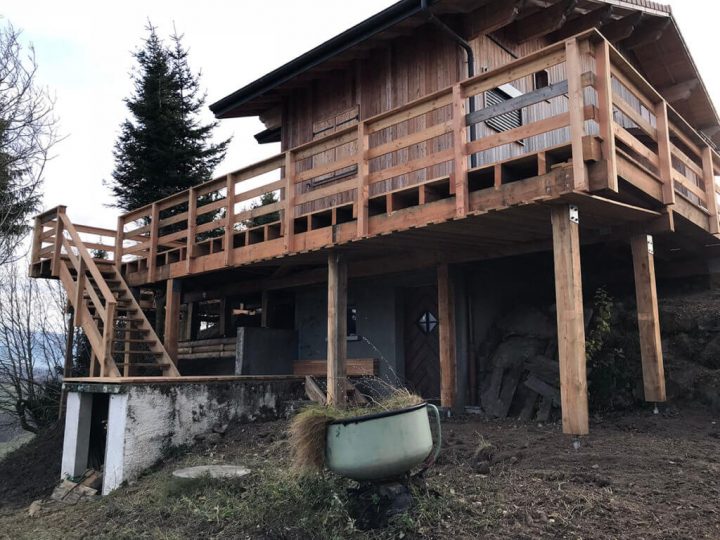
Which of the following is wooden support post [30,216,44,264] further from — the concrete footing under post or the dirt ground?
the dirt ground

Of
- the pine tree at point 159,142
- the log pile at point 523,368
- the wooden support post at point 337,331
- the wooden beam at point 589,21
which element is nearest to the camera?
the log pile at point 523,368

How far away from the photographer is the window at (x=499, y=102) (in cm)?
894

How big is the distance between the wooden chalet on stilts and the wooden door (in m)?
0.03

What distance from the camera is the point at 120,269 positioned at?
40.7 ft

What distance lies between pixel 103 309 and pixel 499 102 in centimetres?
691

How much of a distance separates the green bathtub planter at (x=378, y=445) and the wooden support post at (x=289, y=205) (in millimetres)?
4761

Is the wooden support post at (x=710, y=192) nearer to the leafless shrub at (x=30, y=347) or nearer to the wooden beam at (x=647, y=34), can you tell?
the wooden beam at (x=647, y=34)

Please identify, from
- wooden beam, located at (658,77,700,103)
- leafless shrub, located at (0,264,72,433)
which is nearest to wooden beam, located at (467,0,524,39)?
wooden beam, located at (658,77,700,103)

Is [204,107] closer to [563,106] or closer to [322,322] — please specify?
[322,322]

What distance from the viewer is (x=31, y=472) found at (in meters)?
9.02

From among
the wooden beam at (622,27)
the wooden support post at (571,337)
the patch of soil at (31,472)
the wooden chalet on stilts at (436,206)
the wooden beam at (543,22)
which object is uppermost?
the wooden beam at (622,27)

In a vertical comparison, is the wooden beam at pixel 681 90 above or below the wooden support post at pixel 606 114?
above

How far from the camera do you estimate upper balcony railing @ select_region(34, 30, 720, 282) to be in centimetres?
576

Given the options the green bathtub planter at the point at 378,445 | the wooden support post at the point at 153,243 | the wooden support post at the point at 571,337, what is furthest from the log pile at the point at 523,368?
the wooden support post at the point at 153,243
